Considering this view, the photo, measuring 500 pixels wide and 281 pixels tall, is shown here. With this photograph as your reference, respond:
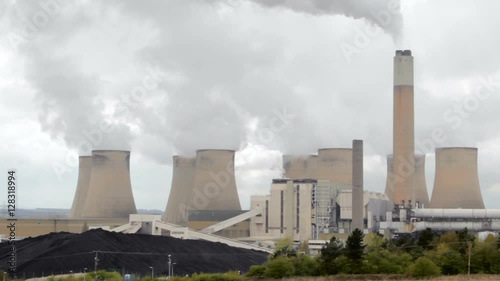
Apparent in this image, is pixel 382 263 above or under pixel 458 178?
under

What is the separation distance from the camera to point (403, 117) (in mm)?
55594

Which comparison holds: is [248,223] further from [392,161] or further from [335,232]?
[392,161]

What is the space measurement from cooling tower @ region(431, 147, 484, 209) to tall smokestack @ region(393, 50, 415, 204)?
1748 millimetres

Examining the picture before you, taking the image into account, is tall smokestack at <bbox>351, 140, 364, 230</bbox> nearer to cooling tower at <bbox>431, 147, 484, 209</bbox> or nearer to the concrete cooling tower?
cooling tower at <bbox>431, 147, 484, 209</bbox>

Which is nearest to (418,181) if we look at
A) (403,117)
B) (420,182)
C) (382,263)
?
(420,182)

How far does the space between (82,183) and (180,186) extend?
612cm

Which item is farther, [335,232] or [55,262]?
[335,232]

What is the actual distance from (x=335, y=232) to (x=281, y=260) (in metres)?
22.6

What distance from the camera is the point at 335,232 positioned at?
180 feet

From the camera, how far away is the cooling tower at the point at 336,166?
5718 centimetres

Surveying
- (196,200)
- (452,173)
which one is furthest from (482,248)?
(196,200)

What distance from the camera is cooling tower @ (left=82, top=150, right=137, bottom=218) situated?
54.4m

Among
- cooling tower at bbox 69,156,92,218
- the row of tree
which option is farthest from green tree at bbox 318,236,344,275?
cooling tower at bbox 69,156,92,218

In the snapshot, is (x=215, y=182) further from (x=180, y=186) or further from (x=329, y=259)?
(x=329, y=259)
